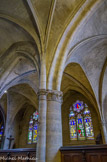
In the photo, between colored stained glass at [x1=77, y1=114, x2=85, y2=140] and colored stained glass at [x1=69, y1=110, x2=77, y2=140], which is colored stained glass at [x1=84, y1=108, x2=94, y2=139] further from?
colored stained glass at [x1=69, y1=110, x2=77, y2=140]

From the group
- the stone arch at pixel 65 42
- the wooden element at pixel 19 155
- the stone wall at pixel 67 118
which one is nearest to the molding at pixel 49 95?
the stone arch at pixel 65 42

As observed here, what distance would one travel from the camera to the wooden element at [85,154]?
16.3 ft

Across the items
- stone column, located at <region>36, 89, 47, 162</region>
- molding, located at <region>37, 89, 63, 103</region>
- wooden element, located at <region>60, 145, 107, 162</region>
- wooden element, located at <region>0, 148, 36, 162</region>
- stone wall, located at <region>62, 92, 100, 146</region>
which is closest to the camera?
wooden element, located at <region>60, 145, 107, 162</region>

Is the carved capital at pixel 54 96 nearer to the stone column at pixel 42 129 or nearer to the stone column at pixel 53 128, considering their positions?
the stone column at pixel 53 128

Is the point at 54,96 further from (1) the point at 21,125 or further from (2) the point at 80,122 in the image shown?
(1) the point at 21,125

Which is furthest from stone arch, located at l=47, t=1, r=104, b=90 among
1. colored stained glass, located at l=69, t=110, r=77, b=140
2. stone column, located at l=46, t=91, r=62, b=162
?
colored stained glass, located at l=69, t=110, r=77, b=140

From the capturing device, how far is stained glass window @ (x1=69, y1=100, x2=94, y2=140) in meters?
15.3

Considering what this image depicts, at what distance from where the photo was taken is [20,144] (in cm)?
1836

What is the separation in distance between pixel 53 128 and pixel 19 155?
2346mm

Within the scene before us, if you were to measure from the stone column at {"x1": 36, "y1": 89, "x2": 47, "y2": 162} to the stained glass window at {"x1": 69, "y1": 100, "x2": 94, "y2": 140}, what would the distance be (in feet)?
35.6

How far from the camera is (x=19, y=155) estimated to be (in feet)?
21.6

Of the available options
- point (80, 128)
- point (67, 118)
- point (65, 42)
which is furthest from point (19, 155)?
point (67, 118)

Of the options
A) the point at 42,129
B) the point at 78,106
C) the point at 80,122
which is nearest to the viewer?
the point at 42,129

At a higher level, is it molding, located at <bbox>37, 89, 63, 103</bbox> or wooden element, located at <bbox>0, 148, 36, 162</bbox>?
molding, located at <bbox>37, 89, 63, 103</bbox>
